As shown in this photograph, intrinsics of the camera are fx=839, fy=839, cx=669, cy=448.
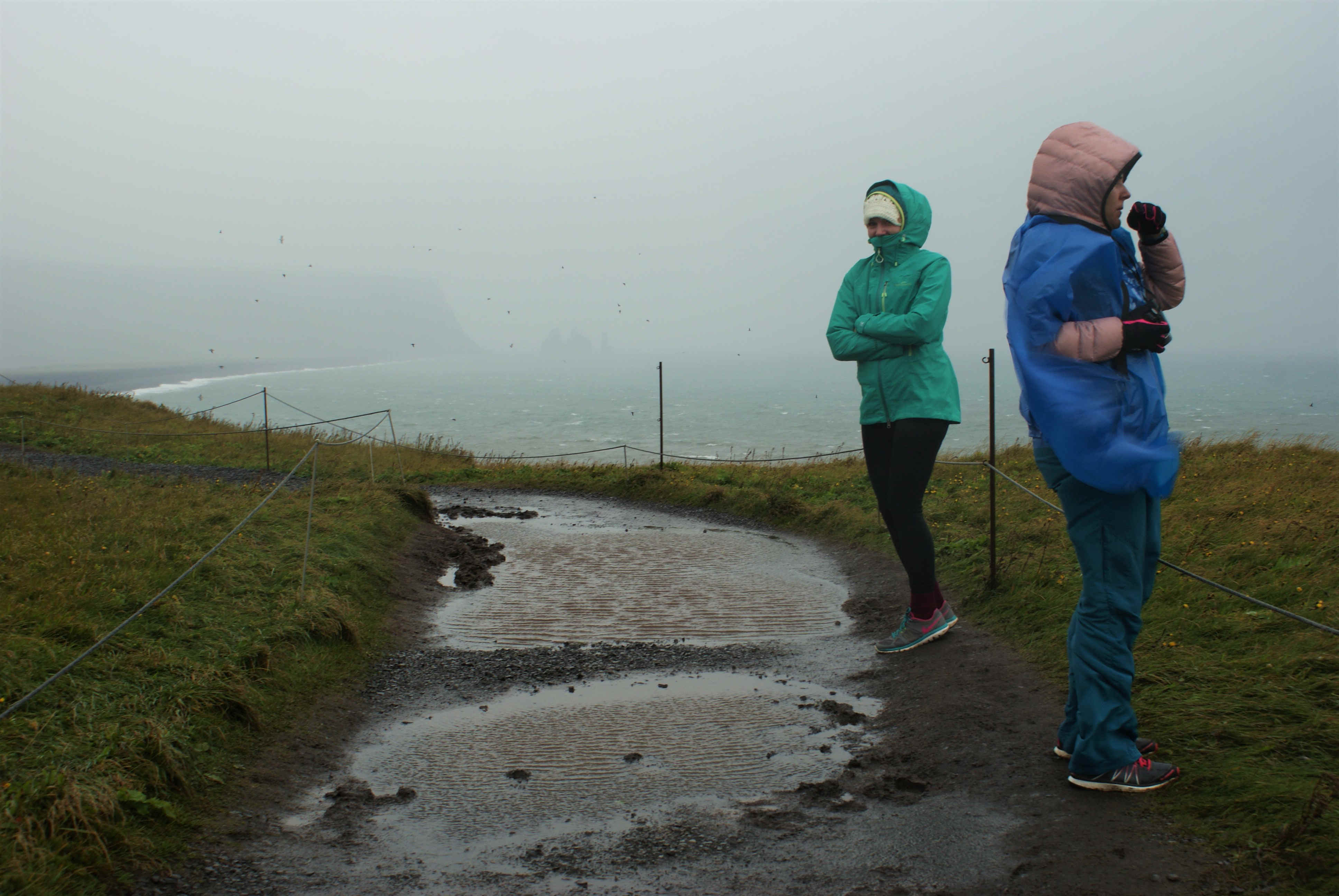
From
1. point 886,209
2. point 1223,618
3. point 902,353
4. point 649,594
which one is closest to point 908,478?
point 902,353

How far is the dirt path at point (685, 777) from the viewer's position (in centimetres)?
258

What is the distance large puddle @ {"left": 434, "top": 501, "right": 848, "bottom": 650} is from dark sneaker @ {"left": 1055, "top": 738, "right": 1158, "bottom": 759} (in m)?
2.37

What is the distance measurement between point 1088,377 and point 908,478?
74.0 inches

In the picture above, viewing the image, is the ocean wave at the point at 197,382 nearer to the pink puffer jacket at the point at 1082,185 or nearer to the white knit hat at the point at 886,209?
the white knit hat at the point at 886,209

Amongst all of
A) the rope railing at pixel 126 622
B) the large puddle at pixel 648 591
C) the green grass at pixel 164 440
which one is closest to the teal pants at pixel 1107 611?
the large puddle at pixel 648 591

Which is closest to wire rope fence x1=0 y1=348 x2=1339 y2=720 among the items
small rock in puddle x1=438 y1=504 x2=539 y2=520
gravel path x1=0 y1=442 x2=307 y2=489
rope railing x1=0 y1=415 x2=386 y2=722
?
rope railing x1=0 y1=415 x2=386 y2=722

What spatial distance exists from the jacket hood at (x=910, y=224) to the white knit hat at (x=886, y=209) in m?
0.03

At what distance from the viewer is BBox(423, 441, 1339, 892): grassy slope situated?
264 cm

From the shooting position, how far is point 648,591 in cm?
672

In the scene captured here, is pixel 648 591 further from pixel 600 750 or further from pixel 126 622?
pixel 126 622

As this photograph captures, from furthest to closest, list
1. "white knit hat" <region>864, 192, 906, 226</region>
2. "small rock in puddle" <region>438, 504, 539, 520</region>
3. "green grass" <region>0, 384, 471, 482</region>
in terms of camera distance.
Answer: "green grass" <region>0, 384, 471, 482</region> < "small rock in puddle" <region>438, 504, 539, 520</region> < "white knit hat" <region>864, 192, 906, 226</region>

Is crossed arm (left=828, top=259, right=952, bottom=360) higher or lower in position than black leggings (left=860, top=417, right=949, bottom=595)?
higher

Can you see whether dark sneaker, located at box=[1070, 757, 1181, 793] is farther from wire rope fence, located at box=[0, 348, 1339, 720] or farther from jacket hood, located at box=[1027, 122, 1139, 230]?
jacket hood, located at box=[1027, 122, 1139, 230]

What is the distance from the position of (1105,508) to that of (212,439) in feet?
62.1
